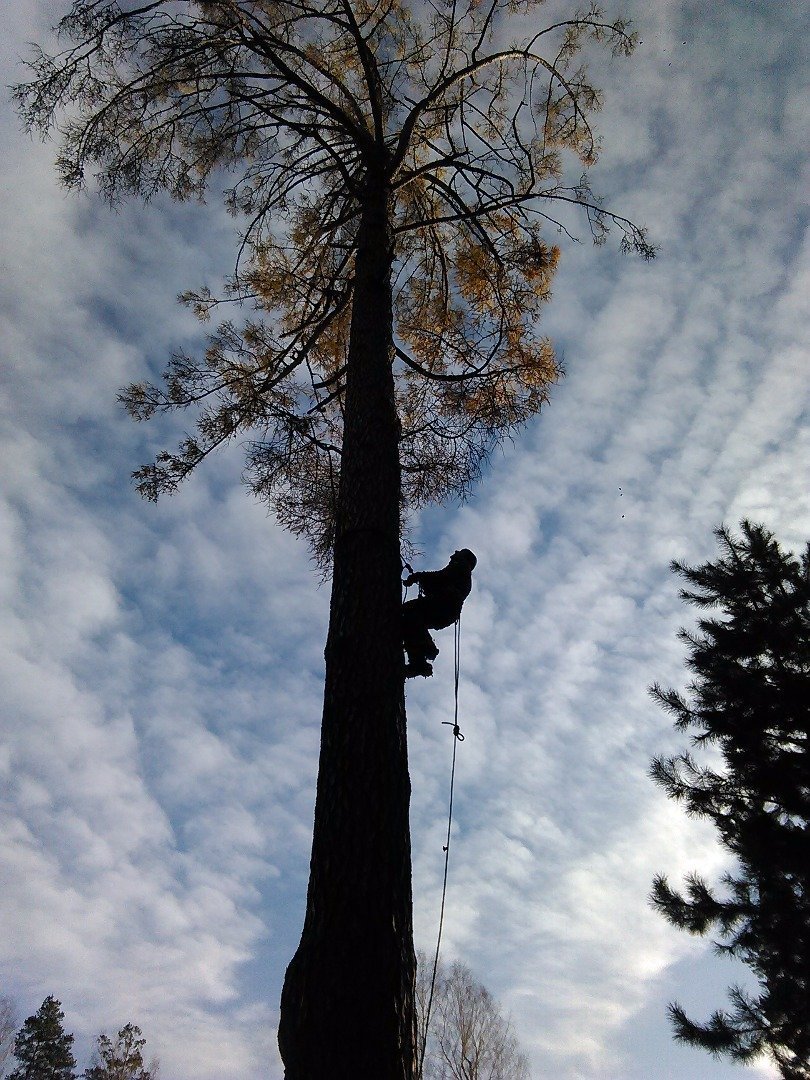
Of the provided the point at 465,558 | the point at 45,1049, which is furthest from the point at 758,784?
the point at 45,1049

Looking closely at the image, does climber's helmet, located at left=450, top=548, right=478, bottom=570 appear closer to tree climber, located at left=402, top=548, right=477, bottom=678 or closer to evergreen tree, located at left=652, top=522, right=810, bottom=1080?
tree climber, located at left=402, top=548, right=477, bottom=678

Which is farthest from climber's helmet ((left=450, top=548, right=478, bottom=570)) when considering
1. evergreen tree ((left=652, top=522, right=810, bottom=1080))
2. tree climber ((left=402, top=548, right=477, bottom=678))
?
evergreen tree ((left=652, top=522, right=810, bottom=1080))

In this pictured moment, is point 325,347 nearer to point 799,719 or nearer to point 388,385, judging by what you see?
point 388,385

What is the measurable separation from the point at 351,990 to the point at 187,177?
694 cm

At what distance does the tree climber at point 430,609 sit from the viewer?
3.31 meters

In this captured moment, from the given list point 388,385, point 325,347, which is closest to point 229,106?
point 325,347

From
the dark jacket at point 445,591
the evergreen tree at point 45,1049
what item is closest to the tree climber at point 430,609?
the dark jacket at point 445,591

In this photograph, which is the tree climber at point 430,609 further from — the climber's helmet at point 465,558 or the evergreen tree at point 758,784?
the evergreen tree at point 758,784

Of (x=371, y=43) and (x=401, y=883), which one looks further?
(x=371, y=43)

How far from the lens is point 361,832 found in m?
2.39

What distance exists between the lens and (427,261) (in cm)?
766

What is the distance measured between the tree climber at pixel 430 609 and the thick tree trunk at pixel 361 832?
0.19 meters

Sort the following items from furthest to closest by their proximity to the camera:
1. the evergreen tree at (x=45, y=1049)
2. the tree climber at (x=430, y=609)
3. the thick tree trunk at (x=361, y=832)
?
1. the evergreen tree at (x=45, y=1049)
2. the tree climber at (x=430, y=609)
3. the thick tree trunk at (x=361, y=832)

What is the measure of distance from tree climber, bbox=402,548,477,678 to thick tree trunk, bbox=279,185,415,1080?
19cm
